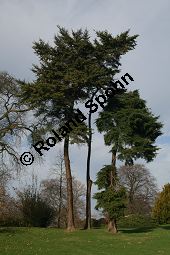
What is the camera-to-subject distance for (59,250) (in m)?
18.5

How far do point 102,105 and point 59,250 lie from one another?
13430mm

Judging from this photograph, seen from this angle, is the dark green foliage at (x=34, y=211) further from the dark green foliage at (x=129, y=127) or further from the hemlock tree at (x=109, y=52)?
the dark green foliage at (x=129, y=127)

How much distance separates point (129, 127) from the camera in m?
28.8

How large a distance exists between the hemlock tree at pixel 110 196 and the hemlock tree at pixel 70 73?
2392mm

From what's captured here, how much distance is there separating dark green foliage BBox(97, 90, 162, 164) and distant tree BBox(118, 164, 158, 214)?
29921mm

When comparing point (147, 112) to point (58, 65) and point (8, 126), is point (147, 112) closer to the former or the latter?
point (58, 65)

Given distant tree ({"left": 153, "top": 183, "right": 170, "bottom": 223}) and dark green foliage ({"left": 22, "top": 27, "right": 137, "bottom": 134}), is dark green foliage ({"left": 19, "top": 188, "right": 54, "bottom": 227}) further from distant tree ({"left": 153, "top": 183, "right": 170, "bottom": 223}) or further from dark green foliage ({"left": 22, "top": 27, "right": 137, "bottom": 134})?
distant tree ({"left": 153, "top": 183, "right": 170, "bottom": 223})

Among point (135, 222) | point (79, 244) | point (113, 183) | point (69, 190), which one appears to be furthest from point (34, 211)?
point (79, 244)

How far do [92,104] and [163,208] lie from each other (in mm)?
14427

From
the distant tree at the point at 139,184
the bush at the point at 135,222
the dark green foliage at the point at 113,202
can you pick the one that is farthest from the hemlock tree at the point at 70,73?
the distant tree at the point at 139,184

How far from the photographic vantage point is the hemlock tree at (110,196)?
27359mm

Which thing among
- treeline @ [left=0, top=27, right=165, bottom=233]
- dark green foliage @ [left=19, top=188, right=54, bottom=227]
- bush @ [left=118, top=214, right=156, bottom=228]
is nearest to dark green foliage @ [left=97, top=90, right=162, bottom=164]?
treeline @ [left=0, top=27, right=165, bottom=233]

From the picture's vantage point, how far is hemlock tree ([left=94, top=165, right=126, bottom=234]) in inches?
1077

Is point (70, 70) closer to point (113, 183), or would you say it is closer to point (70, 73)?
point (70, 73)
